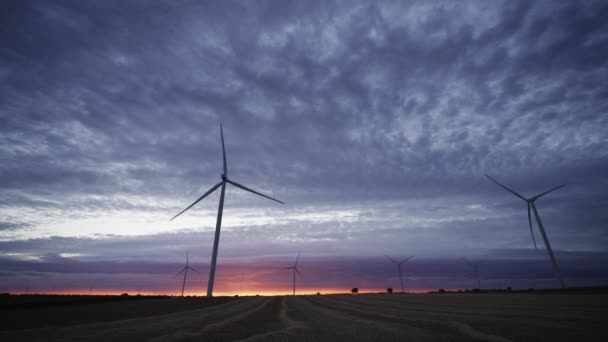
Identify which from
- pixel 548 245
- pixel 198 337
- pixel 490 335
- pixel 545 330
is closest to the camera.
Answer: pixel 490 335

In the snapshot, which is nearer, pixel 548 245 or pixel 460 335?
pixel 460 335

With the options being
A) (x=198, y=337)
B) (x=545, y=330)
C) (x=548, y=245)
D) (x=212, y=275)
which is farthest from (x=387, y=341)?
(x=548, y=245)

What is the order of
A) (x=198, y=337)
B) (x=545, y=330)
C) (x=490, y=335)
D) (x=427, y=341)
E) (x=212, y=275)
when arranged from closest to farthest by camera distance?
1. (x=427, y=341)
2. (x=490, y=335)
3. (x=545, y=330)
4. (x=198, y=337)
5. (x=212, y=275)

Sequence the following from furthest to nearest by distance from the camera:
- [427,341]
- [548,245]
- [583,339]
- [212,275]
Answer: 1. [548,245]
2. [212,275]
3. [427,341]
4. [583,339]

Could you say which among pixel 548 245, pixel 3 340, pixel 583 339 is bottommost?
pixel 3 340

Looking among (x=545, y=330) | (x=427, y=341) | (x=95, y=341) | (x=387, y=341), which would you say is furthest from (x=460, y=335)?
(x=95, y=341)

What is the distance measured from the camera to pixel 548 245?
83062mm

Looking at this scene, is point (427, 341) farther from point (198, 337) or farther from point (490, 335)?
point (198, 337)

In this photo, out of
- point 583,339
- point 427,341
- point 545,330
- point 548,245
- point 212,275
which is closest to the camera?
point 583,339

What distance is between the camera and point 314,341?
18.6 feet

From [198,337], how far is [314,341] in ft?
9.56

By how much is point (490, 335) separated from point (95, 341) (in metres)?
8.49

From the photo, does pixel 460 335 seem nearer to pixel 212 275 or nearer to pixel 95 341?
pixel 95 341

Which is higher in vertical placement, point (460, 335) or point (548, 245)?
point (548, 245)
